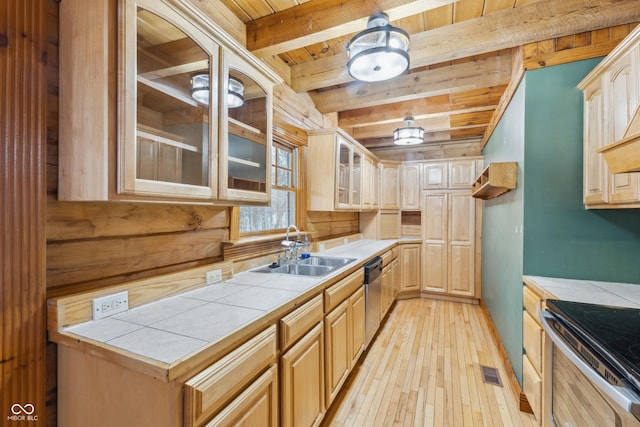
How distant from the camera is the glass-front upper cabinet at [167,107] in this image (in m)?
1.01

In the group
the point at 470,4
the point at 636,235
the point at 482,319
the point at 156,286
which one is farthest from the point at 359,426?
the point at 470,4

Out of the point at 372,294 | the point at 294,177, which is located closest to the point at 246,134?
the point at 294,177

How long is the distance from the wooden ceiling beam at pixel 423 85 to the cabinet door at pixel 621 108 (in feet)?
3.52

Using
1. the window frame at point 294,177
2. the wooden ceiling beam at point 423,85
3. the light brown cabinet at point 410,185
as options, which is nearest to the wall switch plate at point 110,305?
the window frame at point 294,177

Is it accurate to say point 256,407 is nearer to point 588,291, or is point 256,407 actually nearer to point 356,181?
point 588,291

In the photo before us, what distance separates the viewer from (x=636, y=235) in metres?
1.76

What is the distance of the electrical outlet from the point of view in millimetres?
1631

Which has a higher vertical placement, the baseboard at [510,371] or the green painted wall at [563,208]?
the green painted wall at [563,208]

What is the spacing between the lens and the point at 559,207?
6.17ft

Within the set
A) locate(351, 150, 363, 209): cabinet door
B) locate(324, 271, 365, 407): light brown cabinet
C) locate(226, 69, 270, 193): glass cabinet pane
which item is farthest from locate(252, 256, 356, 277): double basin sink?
locate(351, 150, 363, 209): cabinet door

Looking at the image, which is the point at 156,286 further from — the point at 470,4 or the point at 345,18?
the point at 470,4

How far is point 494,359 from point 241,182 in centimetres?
272

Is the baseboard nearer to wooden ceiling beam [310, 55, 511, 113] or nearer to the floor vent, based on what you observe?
the floor vent

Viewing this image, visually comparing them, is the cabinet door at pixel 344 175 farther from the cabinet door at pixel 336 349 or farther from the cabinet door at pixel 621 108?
the cabinet door at pixel 621 108
